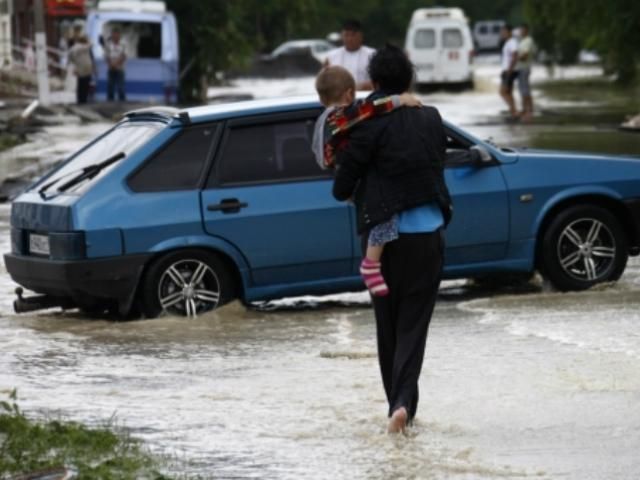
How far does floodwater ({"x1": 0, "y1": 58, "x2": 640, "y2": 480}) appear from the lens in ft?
25.6

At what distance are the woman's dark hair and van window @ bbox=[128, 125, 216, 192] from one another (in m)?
4.24

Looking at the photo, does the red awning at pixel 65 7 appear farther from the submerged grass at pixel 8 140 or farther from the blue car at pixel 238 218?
the blue car at pixel 238 218

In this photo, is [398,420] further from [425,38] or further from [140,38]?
[425,38]

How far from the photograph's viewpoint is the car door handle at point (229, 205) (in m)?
12.3

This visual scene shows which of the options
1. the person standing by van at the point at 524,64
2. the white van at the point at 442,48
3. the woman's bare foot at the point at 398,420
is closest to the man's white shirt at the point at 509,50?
the person standing by van at the point at 524,64

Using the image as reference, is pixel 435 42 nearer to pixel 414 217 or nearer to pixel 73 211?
pixel 73 211

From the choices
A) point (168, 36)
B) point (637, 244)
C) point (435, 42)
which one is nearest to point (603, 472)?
point (637, 244)

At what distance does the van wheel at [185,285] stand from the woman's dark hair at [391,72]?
4.15 metres

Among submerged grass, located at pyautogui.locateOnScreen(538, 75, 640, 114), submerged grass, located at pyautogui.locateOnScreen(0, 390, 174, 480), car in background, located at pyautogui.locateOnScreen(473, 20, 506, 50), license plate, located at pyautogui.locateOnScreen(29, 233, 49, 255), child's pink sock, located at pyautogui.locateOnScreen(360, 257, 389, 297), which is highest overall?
child's pink sock, located at pyautogui.locateOnScreen(360, 257, 389, 297)

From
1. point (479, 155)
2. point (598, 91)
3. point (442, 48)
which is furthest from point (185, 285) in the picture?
point (442, 48)

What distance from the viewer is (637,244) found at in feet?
43.4

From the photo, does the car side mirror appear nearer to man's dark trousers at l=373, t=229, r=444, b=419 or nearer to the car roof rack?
the car roof rack

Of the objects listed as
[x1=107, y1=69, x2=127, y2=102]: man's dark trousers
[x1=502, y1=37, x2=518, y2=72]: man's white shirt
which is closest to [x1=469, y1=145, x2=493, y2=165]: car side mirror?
[x1=502, y1=37, x2=518, y2=72]: man's white shirt

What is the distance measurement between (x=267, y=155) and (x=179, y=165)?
22.6 inches
